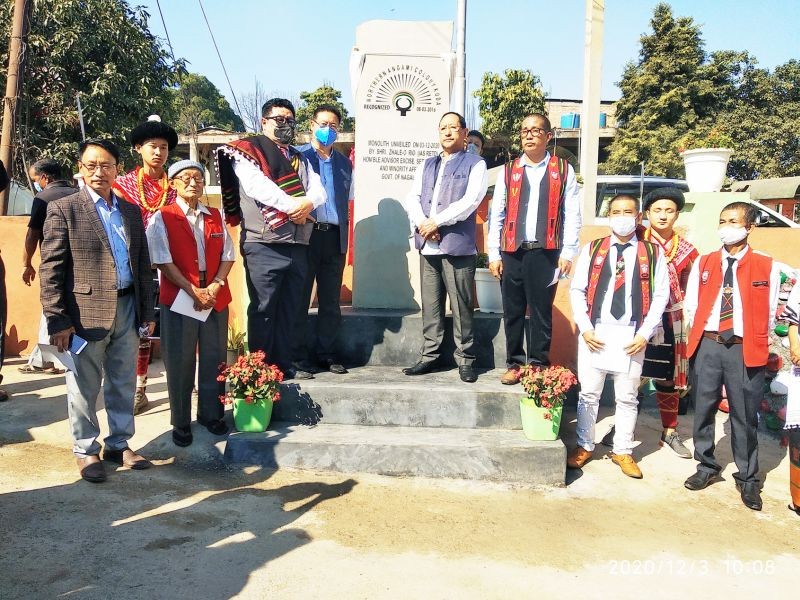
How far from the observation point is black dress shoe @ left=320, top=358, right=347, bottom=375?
4.66m

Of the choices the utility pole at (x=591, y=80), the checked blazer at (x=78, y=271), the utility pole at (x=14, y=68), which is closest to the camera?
the checked blazer at (x=78, y=271)

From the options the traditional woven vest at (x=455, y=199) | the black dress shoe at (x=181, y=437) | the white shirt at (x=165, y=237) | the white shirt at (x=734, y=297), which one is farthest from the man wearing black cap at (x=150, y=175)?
the white shirt at (x=734, y=297)

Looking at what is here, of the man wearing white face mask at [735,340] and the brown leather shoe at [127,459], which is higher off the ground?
the man wearing white face mask at [735,340]

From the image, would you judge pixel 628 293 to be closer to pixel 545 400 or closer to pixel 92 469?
pixel 545 400

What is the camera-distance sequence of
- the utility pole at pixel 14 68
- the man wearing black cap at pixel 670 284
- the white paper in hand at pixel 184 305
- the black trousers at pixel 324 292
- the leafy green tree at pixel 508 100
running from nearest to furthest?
the white paper in hand at pixel 184 305 < the man wearing black cap at pixel 670 284 < the black trousers at pixel 324 292 < the utility pole at pixel 14 68 < the leafy green tree at pixel 508 100

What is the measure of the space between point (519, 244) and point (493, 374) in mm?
1032

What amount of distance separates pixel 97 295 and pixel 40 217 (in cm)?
153

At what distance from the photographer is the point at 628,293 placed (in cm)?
407

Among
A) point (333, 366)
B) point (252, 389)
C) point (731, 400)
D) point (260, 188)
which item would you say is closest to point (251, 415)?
point (252, 389)

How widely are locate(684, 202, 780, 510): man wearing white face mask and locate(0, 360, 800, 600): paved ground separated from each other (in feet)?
0.73

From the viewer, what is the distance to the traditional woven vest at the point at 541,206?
4.30 m

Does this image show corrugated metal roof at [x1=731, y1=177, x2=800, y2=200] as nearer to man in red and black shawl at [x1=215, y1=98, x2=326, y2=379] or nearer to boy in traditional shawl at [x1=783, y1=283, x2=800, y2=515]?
boy in traditional shawl at [x1=783, y1=283, x2=800, y2=515]

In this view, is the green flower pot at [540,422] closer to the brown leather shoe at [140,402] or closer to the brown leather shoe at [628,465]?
the brown leather shoe at [628,465]

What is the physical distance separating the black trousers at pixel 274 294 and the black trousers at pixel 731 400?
2.73 m
